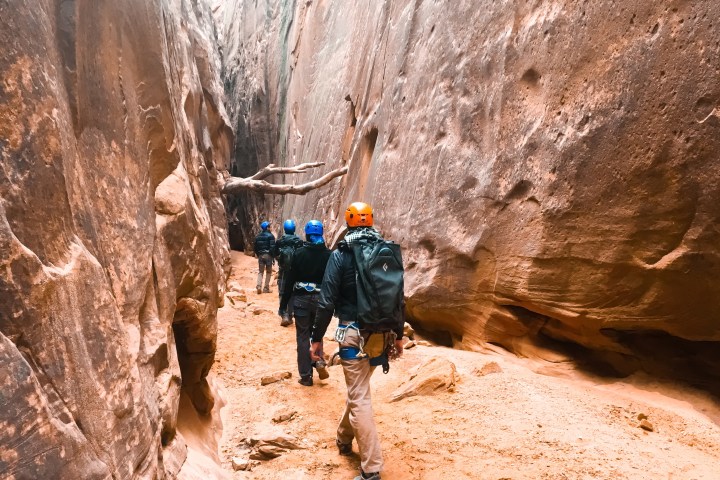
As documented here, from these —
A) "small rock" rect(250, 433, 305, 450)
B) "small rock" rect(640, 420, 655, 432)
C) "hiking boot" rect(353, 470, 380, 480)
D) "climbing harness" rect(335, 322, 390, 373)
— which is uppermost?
"climbing harness" rect(335, 322, 390, 373)

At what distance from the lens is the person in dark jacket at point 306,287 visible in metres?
5.66

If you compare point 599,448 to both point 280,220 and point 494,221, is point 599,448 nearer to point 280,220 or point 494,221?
point 494,221

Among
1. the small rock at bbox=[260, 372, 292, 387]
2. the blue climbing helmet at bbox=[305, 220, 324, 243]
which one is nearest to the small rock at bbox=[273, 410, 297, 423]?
the small rock at bbox=[260, 372, 292, 387]

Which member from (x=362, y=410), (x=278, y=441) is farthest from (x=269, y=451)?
(x=362, y=410)

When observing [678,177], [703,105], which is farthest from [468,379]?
[703,105]

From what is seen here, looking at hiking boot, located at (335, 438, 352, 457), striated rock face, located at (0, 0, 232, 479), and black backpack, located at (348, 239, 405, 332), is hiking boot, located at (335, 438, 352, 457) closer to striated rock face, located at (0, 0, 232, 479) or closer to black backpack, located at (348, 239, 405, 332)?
black backpack, located at (348, 239, 405, 332)

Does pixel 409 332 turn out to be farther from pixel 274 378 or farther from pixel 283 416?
pixel 283 416

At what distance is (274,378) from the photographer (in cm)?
566

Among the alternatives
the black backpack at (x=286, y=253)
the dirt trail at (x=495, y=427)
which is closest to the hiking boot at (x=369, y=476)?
the dirt trail at (x=495, y=427)

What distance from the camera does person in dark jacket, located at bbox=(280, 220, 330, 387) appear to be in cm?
566

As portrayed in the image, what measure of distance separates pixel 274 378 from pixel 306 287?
1.10 m

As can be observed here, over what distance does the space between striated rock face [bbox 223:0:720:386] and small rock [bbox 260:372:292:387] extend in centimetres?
236

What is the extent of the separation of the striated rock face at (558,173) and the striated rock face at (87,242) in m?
3.84

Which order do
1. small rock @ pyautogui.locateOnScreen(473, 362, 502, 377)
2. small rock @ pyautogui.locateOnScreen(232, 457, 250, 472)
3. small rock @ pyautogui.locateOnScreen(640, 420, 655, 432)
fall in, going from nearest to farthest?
small rock @ pyautogui.locateOnScreen(232, 457, 250, 472), small rock @ pyautogui.locateOnScreen(640, 420, 655, 432), small rock @ pyautogui.locateOnScreen(473, 362, 502, 377)
